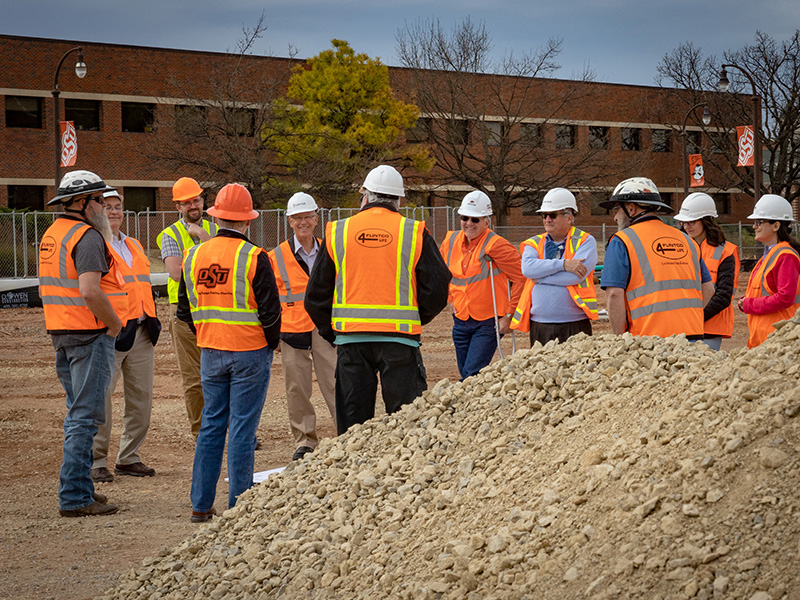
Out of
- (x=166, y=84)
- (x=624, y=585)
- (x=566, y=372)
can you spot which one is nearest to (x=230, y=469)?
(x=566, y=372)

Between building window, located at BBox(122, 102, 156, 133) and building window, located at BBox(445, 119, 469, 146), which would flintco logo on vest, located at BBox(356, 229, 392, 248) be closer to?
building window, located at BBox(122, 102, 156, 133)

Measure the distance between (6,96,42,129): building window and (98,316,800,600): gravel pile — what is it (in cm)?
3686

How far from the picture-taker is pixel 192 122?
111 feet

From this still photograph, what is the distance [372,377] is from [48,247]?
2.60 m

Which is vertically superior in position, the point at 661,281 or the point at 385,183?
the point at 385,183

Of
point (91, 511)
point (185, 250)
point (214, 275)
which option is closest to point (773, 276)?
point (214, 275)

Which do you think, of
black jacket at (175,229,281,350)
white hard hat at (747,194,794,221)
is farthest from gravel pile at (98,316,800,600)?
white hard hat at (747,194,794,221)

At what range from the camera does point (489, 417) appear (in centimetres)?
509

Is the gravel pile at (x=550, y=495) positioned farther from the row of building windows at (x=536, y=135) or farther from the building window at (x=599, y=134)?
the building window at (x=599, y=134)

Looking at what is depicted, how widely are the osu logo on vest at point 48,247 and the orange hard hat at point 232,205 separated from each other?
123cm

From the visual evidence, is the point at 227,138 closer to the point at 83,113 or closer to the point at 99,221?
the point at 83,113

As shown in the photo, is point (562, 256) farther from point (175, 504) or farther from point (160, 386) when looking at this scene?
point (160, 386)

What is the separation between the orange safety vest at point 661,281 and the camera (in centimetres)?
619

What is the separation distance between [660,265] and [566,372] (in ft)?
4.67
